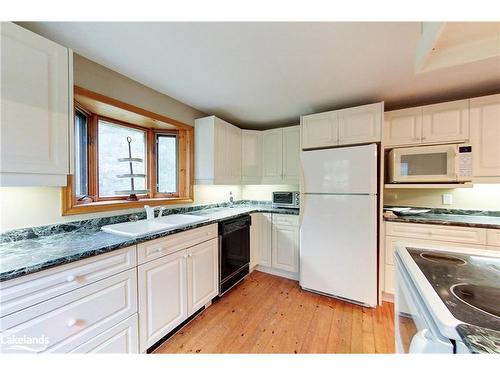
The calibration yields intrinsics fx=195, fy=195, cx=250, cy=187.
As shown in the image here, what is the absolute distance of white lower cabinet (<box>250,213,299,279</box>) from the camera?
2523mm

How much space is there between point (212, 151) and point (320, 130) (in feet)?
4.29

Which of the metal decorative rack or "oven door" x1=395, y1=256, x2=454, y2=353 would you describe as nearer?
"oven door" x1=395, y1=256, x2=454, y2=353

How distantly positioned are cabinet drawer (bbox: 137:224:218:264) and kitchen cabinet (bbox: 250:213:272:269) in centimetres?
82

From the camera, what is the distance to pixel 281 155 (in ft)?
9.55

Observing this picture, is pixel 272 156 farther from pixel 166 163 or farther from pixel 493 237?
pixel 493 237

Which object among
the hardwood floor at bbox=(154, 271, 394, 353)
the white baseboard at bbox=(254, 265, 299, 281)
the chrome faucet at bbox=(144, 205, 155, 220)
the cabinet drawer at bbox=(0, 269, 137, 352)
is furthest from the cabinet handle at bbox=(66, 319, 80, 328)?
the white baseboard at bbox=(254, 265, 299, 281)

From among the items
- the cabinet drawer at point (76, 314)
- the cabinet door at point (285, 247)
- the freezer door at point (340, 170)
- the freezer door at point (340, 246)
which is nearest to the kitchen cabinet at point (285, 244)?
the cabinet door at point (285, 247)

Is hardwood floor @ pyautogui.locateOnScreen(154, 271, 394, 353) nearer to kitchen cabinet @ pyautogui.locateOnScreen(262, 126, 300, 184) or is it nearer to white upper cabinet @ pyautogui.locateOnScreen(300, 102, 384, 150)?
kitchen cabinet @ pyautogui.locateOnScreen(262, 126, 300, 184)

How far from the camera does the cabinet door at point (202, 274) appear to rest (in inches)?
67.4

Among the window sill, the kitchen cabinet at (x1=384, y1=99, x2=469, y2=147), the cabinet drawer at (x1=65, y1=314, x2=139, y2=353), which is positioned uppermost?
the kitchen cabinet at (x1=384, y1=99, x2=469, y2=147)

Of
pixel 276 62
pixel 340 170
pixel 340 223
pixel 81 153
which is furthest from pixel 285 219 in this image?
pixel 81 153

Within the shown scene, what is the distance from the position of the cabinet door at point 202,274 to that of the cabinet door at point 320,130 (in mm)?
1569
